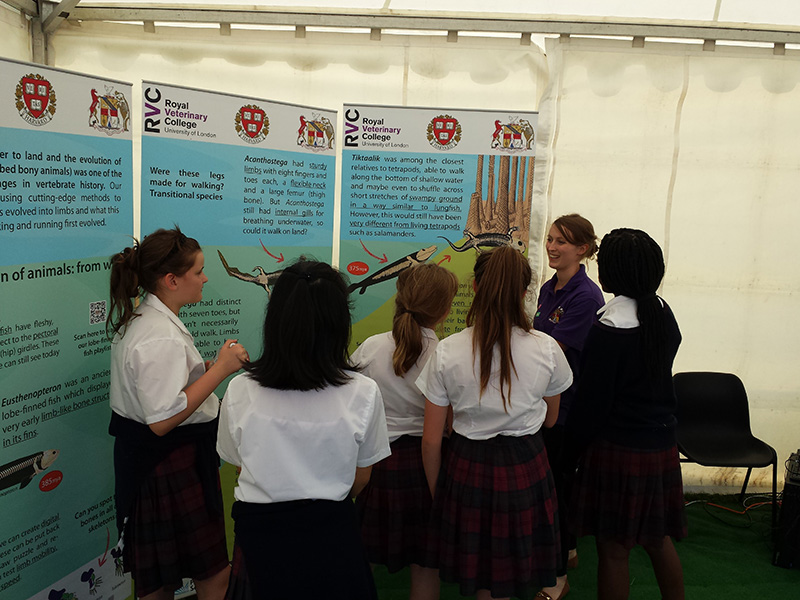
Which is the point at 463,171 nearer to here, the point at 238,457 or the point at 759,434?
the point at 238,457

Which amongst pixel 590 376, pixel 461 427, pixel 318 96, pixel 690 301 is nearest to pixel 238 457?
pixel 461 427

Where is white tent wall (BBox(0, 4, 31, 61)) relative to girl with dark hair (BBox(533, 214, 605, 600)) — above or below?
above


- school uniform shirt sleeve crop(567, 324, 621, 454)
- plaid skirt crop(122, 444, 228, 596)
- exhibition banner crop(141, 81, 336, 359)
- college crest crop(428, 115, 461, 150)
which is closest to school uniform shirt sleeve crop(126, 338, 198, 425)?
plaid skirt crop(122, 444, 228, 596)

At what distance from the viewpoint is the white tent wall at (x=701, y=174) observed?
3316 mm

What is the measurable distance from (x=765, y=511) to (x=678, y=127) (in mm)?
2228

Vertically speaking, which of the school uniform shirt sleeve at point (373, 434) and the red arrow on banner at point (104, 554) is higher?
the school uniform shirt sleeve at point (373, 434)

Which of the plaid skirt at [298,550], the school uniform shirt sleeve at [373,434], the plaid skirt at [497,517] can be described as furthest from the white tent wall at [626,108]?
the plaid skirt at [298,550]

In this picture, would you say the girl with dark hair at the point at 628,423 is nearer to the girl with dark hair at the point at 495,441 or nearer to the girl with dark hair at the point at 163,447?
the girl with dark hair at the point at 495,441

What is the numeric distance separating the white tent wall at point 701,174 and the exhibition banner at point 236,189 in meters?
1.33

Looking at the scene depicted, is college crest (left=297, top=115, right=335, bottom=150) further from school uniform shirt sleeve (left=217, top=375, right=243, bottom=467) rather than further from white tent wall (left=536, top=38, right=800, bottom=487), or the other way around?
school uniform shirt sleeve (left=217, top=375, right=243, bottom=467)

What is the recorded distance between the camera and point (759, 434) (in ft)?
12.1

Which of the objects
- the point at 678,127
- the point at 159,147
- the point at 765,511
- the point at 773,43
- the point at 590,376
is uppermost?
the point at 773,43

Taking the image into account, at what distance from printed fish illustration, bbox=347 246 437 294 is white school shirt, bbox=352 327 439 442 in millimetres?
1021

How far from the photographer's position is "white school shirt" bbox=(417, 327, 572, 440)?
1.77 meters
